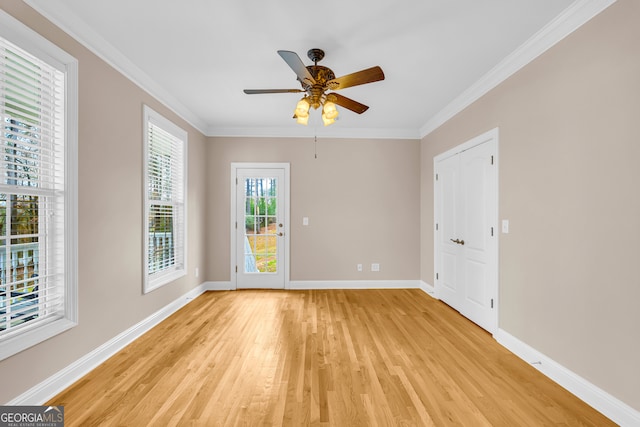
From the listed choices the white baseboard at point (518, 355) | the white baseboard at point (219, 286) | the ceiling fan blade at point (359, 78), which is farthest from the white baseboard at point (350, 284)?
the ceiling fan blade at point (359, 78)

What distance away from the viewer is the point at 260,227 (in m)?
5.00

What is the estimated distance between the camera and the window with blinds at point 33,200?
5.86 ft

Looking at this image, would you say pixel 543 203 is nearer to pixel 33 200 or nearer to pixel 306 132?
pixel 306 132

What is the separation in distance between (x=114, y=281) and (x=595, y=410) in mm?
3785

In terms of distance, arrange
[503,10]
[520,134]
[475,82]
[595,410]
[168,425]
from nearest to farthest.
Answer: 1. [168,425]
2. [595,410]
3. [503,10]
4. [520,134]
5. [475,82]

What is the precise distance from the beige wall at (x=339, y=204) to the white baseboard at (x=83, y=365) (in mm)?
1778

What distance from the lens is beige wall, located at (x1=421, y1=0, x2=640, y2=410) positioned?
177cm

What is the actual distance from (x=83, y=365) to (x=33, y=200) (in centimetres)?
130

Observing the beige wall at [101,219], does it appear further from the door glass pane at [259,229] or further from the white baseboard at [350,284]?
the white baseboard at [350,284]

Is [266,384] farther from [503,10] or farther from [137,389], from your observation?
[503,10]

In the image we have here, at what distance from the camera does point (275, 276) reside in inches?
197

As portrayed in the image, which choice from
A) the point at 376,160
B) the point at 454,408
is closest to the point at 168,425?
the point at 454,408

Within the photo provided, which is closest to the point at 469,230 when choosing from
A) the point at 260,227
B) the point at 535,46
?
the point at 535,46

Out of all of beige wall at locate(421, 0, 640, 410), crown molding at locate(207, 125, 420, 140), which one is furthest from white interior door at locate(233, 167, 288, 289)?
beige wall at locate(421, 0, 640, 410)
